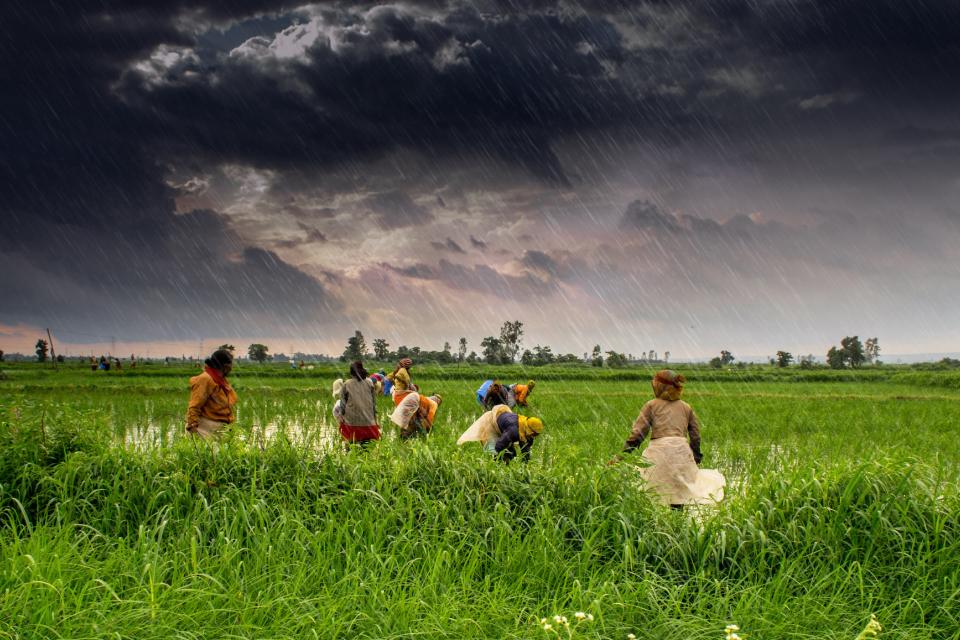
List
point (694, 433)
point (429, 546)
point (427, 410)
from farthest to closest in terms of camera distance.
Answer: point (427, 410) < point (694, 433) < point (429, 546)

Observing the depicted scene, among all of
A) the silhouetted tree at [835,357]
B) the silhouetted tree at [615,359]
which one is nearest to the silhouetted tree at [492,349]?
the silhouetted tree at [615,359]

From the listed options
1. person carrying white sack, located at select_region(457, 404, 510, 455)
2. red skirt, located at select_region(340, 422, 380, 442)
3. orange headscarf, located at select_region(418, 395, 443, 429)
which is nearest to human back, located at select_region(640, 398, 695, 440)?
person carrying white sack, located at select_region(457, 404, 510, 455)

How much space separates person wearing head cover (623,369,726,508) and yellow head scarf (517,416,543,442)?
3.19 feet

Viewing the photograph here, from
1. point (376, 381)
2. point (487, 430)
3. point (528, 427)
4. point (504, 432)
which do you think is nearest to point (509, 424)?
point (504, 432)

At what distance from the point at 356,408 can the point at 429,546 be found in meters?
3.51

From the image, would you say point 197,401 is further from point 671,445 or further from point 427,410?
point 671,445

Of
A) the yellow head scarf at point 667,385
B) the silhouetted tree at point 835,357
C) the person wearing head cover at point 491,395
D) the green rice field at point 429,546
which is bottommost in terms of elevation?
the silhouetted tree at point 835,357

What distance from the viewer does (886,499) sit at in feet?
13.8

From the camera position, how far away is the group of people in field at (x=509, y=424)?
5457mm

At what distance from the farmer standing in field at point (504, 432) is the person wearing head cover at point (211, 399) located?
9.59 feet

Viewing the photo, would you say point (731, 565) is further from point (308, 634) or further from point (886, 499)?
point (308, 634)

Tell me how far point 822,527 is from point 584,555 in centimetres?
192

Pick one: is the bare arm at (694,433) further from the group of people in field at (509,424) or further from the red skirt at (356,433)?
the red skirt at (356,433)

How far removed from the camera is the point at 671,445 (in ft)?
18.0
